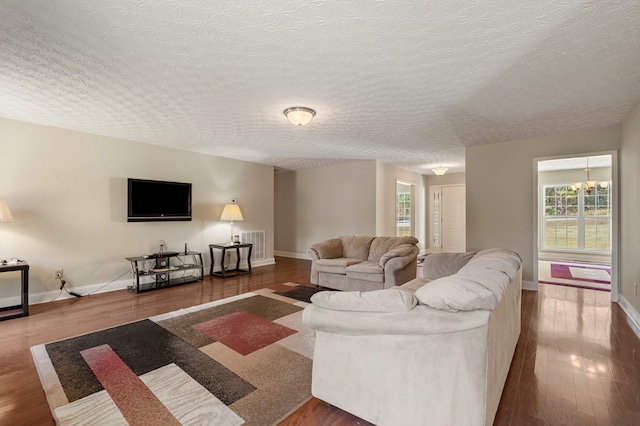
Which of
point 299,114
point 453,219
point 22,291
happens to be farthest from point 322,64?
point 453,219

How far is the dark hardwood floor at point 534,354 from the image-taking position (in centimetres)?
173

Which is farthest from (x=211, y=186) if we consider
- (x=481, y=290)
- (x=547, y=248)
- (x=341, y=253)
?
(x=547, y=248)

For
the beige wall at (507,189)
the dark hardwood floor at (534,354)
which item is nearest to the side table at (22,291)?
the dark hardwood floor at (534,354)

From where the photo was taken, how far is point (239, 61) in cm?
229

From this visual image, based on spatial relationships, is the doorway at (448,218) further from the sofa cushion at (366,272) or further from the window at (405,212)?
the sofa cushion at (366,272)

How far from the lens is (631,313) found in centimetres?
328

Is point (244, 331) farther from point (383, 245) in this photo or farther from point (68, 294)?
point (68, 294)

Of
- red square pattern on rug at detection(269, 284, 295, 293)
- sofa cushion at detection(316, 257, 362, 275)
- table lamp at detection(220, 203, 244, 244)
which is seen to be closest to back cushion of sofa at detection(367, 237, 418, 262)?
sofa cushion at detection(316, 257, 362, 275)

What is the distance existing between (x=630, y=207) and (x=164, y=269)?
20.6 feet

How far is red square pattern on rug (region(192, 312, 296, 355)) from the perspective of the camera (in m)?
2.60

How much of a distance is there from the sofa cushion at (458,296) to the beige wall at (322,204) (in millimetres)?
5131

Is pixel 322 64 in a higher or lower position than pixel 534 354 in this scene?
higher

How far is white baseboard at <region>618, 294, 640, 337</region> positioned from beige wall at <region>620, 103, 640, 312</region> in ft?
0.17

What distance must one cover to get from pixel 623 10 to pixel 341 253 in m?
4.06
